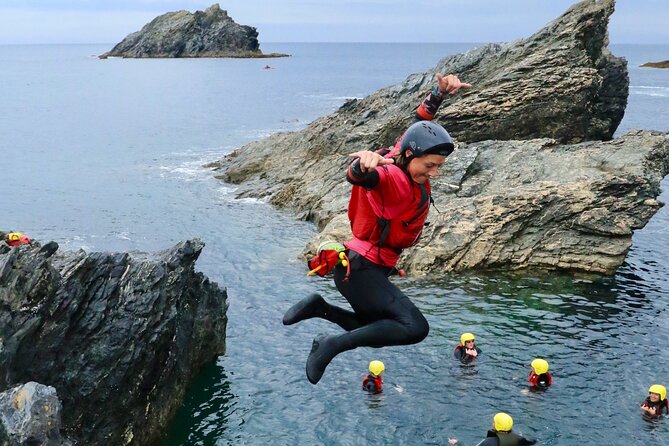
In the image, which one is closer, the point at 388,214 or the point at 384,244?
the point at 388,214

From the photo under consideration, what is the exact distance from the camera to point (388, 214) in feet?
32.5

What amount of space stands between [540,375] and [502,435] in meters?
4.05

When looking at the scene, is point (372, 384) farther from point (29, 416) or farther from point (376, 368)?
point (29, 416)

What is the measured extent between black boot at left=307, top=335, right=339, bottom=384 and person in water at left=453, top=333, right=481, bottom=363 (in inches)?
493

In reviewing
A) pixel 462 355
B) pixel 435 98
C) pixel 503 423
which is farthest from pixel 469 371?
pixel 435 98

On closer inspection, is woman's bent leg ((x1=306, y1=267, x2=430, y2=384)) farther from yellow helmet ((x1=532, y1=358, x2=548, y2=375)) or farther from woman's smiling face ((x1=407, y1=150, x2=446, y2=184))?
yellow helmet ((x1=532, y1=358, x2=548, y2=375))

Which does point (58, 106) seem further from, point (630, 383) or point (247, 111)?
point (630, 383)

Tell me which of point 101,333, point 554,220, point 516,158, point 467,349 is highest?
point 516,158

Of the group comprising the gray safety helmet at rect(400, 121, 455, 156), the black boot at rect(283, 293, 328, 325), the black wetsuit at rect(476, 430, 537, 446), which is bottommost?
the black wetsuit at rect(476, 430, 537, 446)

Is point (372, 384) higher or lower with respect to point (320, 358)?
lower

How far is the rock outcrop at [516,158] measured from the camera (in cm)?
3017

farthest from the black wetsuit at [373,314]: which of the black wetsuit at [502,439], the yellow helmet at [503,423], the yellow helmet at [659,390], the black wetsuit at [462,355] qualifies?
the black wetsuit at [462,355]

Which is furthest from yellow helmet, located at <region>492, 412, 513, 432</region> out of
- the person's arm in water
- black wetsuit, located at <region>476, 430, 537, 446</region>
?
the person's arm in water

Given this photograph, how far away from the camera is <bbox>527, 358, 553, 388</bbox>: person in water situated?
21.1 meters
